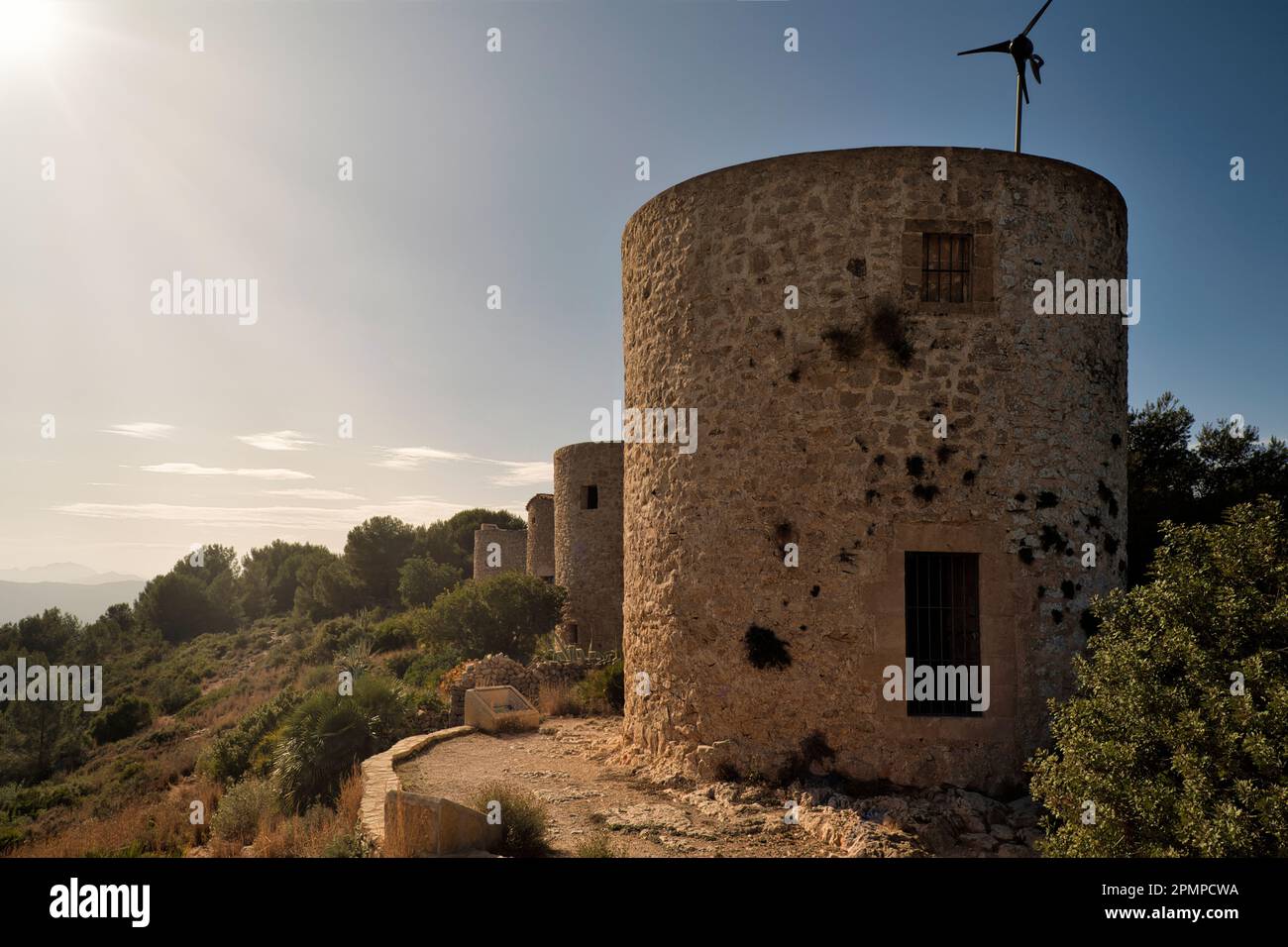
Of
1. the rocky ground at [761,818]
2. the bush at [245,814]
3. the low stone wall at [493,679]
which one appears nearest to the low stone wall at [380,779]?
the rocky ground at [761,818]

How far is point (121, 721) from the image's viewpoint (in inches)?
1038

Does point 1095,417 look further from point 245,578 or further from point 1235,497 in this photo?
point 245,578

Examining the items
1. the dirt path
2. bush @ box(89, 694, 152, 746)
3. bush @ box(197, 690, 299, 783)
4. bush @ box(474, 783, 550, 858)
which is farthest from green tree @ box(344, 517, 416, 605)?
bush @ box(474, 783, 550, 858)

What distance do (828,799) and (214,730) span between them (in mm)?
19967

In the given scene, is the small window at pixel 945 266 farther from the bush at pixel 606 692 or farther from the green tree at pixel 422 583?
the green tree at pixel 422 583

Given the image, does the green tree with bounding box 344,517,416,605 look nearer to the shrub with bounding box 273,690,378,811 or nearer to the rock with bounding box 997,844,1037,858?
the shrub with bounding box 273,690,378,811

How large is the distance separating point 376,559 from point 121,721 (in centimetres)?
1702

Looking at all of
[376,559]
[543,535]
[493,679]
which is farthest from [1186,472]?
[376,559]

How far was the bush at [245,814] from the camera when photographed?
8.92 meters

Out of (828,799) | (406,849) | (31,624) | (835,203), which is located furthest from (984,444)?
(31,624)

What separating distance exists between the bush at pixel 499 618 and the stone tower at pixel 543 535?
14.0ft

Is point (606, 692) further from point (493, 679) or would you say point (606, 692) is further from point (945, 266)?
point (945, 266)

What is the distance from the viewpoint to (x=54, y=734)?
78.9 feet
